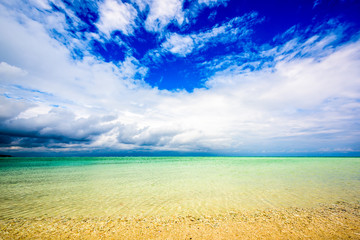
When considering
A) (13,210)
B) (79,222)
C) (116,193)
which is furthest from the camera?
(116,193)

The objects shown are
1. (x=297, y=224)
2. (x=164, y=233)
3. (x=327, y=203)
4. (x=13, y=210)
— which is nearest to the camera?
(x=164, y=233)

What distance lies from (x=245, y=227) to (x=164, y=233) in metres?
3.40

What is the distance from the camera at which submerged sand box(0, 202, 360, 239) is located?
20.1ft

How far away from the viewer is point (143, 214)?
27.4 ft

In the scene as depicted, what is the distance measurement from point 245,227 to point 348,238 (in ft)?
11.3

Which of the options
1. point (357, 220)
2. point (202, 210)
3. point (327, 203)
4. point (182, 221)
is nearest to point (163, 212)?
point (182, 221)

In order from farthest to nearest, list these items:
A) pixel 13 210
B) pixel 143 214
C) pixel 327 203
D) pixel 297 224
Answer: pixel 327 203
pixel 13 210
pixel 143 214
pixel 297 224

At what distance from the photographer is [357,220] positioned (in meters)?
7.24

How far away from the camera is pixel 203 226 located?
6.88 m

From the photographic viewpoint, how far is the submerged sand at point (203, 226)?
6117 millimetres

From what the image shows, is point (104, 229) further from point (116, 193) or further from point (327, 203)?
point (327, 203)

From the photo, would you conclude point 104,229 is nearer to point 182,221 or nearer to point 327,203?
point 182,221

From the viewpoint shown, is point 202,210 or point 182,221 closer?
point 182,221

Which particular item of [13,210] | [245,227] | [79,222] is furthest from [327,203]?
[13,210]
